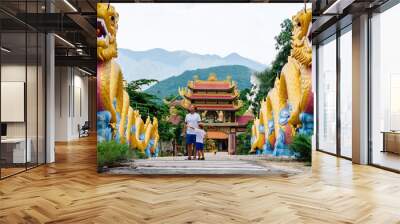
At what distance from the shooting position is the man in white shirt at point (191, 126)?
692 cm

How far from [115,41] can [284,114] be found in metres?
3.14

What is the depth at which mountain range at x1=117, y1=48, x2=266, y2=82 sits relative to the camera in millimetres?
6871

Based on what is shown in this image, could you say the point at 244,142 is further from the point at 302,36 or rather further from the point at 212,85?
the point at 302,36

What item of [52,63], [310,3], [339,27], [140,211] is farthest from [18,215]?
[339,27]

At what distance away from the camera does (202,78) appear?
7.09 meters

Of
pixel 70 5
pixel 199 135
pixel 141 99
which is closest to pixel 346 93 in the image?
pixel 199 135

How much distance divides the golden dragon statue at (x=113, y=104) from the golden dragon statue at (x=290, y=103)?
1.87m

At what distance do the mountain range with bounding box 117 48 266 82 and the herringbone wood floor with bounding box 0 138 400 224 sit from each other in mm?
1843

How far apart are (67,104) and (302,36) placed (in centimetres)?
1095

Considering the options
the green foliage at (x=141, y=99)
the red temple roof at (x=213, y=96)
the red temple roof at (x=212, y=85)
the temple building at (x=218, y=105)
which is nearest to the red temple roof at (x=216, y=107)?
the temple building at (x=218, y=105)

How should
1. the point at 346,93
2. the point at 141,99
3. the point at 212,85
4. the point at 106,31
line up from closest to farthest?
the point at 106,31 → the point at 141,99 → the point at 212,85 → the point at 346,93

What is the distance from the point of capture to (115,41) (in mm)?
6734

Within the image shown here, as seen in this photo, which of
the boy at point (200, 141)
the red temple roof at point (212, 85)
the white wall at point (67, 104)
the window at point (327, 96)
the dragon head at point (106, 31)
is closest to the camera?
the dragon head at point (106, 31)

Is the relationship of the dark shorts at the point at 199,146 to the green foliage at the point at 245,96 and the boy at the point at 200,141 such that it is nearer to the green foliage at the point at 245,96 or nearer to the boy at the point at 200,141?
the boy at the point at 200,141
